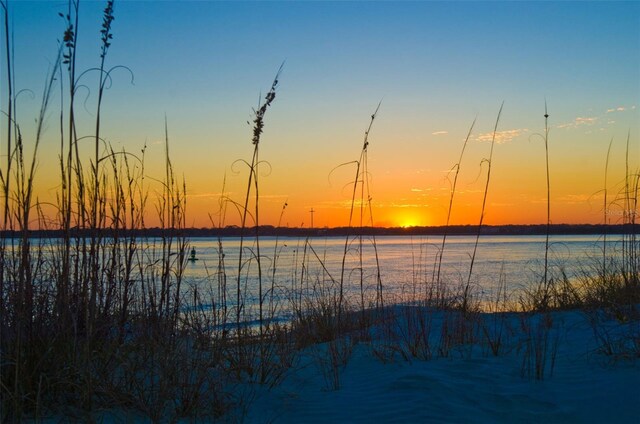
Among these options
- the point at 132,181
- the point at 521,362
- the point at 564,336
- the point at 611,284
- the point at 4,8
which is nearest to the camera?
the point at 4,8

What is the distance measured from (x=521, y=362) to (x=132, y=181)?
3.90m

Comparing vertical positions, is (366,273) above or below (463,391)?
below

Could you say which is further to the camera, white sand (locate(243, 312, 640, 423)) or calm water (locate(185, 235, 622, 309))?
calm water (locate(185, 235, 622, 309))

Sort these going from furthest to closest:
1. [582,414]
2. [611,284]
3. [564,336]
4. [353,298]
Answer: [353,298] < [611,284] < [564,336] < [582,414]

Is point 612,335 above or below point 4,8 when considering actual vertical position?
below

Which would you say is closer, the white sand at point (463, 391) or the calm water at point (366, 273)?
the white sand at point (463, 391)

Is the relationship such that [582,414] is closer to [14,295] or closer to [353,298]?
[14,295]

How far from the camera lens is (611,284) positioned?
7027mm

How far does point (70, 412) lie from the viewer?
3146 mm

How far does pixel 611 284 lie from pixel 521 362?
3341 mm

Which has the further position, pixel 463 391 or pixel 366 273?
pixel 366 273

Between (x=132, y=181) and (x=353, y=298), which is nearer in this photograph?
(x=132, y=181)

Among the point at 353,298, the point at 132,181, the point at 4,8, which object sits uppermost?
the point at 4,8

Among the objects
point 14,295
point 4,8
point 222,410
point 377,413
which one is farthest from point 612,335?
point 4,8
